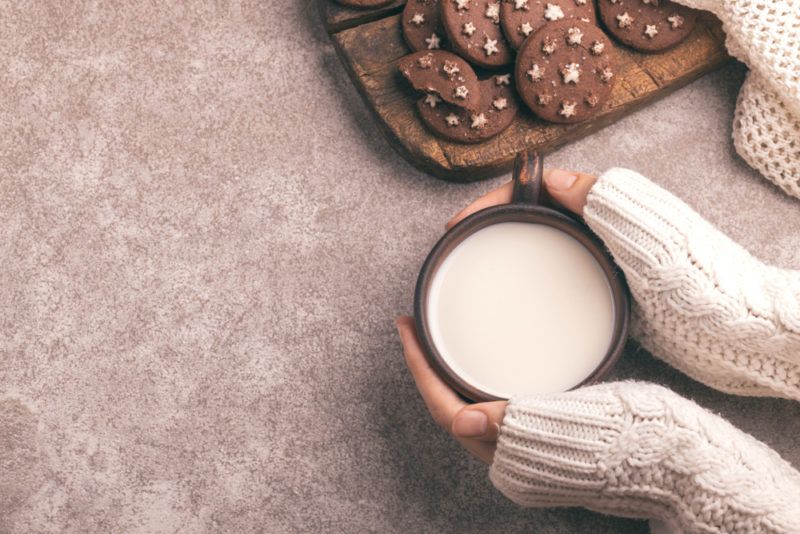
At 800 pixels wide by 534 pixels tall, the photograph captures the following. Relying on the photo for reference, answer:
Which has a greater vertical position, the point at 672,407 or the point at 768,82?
the point at 768,82

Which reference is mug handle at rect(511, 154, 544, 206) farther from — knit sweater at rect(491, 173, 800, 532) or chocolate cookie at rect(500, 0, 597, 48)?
chocolate cookie at rect(500, 0, 597, 48)

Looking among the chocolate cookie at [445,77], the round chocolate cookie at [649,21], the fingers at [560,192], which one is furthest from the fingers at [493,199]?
the round chocolate cookie at [649,21]

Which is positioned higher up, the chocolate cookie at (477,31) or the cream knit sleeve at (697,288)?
the chocolate cookie at (477,31)

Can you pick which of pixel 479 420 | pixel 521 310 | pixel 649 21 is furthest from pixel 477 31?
pixel 479 420

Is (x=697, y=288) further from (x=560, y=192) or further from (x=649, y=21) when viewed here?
(x=649, y=21)

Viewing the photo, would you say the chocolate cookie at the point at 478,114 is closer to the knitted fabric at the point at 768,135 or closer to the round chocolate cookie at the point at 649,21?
the round chocolate cookie at the point at 649,21

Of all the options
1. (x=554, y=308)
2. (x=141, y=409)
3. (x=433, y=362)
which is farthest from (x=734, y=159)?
(x=141, y=409)
